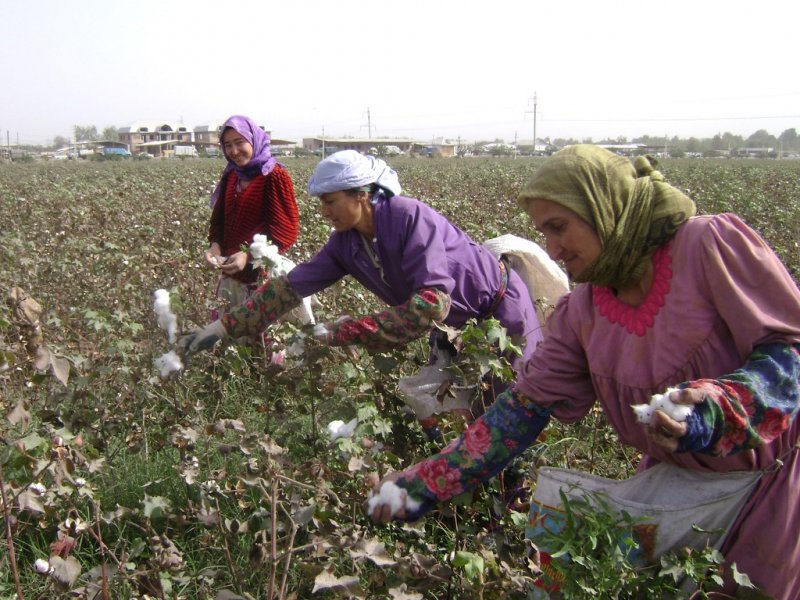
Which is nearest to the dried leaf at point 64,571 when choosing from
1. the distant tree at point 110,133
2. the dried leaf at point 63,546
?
the dried leaf at point 63,546

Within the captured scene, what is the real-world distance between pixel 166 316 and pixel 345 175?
65cm

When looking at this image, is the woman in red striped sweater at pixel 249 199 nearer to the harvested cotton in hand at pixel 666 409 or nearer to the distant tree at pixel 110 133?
the harvested cotton in hand at pixel 666 409

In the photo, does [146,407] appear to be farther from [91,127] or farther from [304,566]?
[91,127]

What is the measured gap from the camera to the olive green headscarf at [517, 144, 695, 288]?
52.3 inches

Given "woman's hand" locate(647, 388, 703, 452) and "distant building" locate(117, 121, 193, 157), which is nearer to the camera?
"woman's hand" locate(647, 388, 703, 452)

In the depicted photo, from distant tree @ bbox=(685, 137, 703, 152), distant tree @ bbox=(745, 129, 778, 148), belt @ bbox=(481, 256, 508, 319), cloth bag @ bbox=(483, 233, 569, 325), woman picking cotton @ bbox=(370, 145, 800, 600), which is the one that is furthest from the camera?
distant tree @ bbox=(745, 129, 778, 148)

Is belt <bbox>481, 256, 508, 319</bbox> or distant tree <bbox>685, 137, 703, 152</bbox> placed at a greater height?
belt <bbox>481, 256, 508, 319</bbox>

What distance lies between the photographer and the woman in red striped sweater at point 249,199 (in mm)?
3559

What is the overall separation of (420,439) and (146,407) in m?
0.93

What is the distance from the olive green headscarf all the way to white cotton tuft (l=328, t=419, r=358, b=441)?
0.71 m

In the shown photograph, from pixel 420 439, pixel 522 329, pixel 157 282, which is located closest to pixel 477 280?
pixel 522 329

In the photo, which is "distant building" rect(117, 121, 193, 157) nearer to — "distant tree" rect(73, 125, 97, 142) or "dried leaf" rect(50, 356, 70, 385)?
"distant tree" rect(73, 125, 97, 142)

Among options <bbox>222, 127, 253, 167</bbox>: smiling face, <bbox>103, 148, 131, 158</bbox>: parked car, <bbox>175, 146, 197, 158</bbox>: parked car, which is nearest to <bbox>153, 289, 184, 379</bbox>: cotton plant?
<bbox>222, 127, 253, 167</bbox>: smiling face

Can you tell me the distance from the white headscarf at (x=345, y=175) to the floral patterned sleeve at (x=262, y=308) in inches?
11.9
